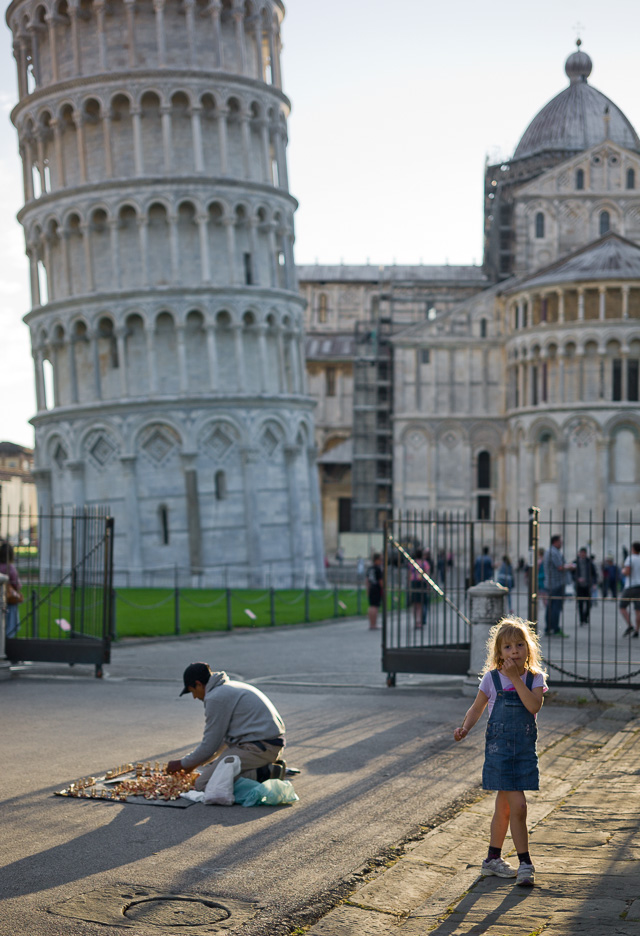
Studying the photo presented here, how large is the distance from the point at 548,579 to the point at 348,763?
12.9m

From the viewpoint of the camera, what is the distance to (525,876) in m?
7.10

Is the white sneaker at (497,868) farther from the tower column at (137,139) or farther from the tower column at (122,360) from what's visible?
the tower column at (137,139)

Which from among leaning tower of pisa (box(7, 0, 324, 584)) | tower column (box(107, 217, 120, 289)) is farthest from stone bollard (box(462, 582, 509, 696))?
tower column (box(107, 217, 120, 289))

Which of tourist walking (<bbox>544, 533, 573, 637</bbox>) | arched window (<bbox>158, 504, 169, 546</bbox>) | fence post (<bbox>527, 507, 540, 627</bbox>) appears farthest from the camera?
arched window (<bbox>158, 504, 169, 546</bbox>)

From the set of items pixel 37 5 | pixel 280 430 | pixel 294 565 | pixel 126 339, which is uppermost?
pixel 37 5

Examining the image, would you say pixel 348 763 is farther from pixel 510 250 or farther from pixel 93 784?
pixel 510 250

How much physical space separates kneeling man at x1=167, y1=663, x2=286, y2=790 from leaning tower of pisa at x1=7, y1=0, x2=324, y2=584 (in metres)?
36.8

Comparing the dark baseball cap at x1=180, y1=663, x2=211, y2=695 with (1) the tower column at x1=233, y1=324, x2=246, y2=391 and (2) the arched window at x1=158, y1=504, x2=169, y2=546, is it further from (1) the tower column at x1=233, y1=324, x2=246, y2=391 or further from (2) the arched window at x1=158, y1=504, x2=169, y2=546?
(1) the tower column at x1=233, y1=324, x2=246, y2=391

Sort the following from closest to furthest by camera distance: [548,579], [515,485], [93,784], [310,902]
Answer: [310,902] → [93,784] → [548,579] → [515,485]

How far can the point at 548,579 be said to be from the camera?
23.2 m

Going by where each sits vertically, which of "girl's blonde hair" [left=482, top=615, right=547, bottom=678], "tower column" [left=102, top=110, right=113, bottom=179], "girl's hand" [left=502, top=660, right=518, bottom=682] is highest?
"tower column" [left=102, top=110, right=113, bottom=179]

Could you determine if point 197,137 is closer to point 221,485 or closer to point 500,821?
point 221,485

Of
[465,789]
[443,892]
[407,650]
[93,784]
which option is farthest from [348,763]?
[407,650]

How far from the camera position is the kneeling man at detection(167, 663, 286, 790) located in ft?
30.9
